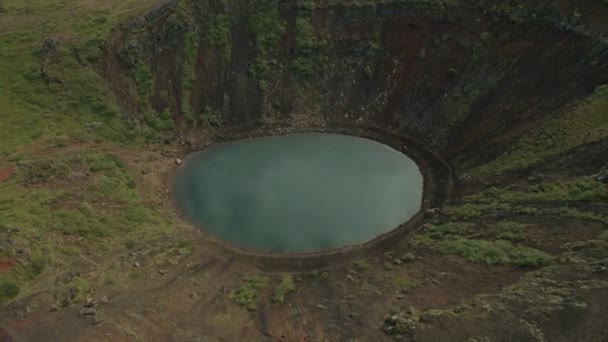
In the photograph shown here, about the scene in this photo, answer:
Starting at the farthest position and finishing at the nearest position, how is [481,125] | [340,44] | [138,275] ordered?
[340,44] → [481,125] → [138,275]

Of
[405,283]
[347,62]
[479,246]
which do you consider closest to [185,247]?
[405,283]

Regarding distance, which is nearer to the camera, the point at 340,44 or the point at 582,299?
the point at 582,299

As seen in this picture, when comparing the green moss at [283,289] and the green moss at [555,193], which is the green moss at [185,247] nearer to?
the green moss at [283,289]

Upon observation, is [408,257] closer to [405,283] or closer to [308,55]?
[405,283]

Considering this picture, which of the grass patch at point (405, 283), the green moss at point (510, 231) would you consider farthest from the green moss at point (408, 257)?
the green moss at point (510, 231)

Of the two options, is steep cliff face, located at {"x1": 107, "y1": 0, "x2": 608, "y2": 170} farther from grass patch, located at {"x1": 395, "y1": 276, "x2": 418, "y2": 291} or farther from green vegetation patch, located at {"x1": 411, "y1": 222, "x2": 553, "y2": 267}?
grass patch, located at {"x1": 395, "y1": 276, "x2": 418, "y2": 291}

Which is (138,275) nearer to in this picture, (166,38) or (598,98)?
(166,38)

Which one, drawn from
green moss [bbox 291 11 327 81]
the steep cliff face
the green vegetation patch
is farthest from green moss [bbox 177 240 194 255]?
green moss [bbox 291 11 327 81]

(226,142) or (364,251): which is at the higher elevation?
(226,142)

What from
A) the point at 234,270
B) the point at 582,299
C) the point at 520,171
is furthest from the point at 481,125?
the point at 234,270
